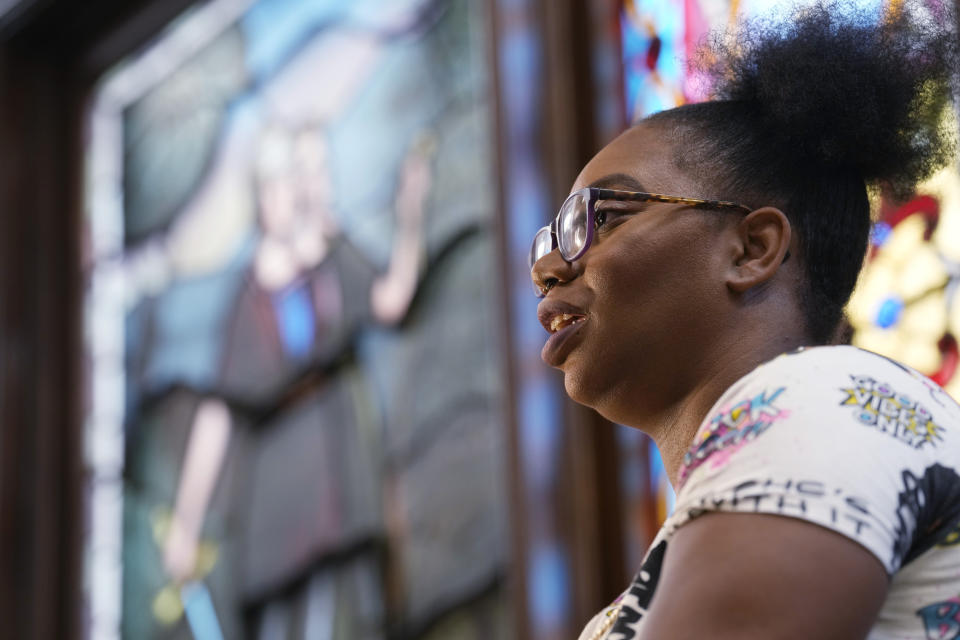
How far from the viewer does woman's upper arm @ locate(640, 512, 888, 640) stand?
103 cm

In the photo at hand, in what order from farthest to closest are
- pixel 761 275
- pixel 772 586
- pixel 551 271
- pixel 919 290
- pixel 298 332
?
pixel 298 332
pixel 919 290
pixel 551 271
pixel 761 275
pixel 772 586

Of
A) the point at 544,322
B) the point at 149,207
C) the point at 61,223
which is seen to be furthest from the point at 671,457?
the point at 61,223

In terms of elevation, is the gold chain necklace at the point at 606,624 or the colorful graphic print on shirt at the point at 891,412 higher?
the colorful graphic print on shirt at the point at 891,412

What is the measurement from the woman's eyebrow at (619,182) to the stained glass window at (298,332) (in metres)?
2.41

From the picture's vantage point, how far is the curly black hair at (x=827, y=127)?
5.11ft

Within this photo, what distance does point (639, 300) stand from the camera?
59.9 inches

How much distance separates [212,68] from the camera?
572 centimetres

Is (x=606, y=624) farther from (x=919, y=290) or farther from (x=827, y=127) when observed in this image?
(x=919, y=290)

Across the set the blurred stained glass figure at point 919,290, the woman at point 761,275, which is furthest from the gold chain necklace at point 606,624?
the blurred stained glass figure at point 919,290

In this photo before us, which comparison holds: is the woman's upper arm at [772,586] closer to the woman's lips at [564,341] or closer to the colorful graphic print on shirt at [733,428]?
the colorful graphic print on shirt at [733,428]

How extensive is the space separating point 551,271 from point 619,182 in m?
0.12

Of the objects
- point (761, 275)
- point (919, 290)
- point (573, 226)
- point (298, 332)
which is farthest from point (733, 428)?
point (298, 332)

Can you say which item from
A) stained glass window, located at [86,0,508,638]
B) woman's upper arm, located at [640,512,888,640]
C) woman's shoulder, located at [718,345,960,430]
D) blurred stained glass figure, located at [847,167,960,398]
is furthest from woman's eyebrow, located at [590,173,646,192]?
stained glass window, located at [86,0,508,638]

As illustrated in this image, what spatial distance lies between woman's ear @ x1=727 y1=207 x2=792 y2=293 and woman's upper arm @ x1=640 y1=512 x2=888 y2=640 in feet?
1.57
